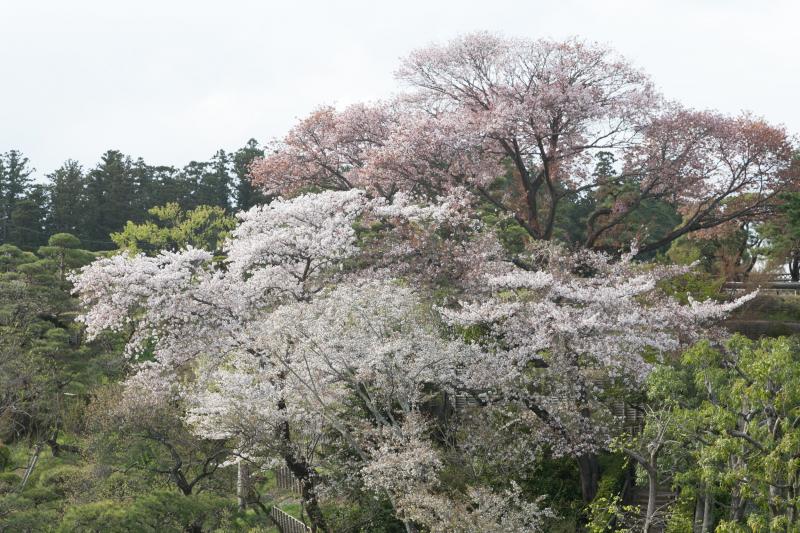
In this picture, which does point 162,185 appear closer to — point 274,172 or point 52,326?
point 52,326

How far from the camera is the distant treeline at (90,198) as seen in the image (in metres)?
51.9

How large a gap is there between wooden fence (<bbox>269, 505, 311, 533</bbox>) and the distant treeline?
34.0 meters

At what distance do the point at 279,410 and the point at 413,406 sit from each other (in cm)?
314

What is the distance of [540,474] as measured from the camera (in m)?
21.0

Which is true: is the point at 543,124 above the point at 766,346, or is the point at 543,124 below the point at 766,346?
above

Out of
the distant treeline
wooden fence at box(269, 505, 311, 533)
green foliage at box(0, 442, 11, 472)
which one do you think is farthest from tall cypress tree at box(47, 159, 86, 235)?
wooden fence at box(269, 505, 311, 533)

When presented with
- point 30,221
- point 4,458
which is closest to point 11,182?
point 30,221

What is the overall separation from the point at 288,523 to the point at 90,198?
3711 cm

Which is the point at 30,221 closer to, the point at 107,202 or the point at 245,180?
the point at 107,202

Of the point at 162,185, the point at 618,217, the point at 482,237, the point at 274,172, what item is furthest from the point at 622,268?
the point at 162,185

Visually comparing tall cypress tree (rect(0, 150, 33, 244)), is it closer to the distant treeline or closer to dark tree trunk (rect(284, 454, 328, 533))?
the distant treeline

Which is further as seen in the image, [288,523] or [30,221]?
[30,221]

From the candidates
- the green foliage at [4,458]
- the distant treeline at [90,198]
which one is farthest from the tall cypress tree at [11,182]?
the green foliage at [4,458]

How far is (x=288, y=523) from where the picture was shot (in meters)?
21.9
